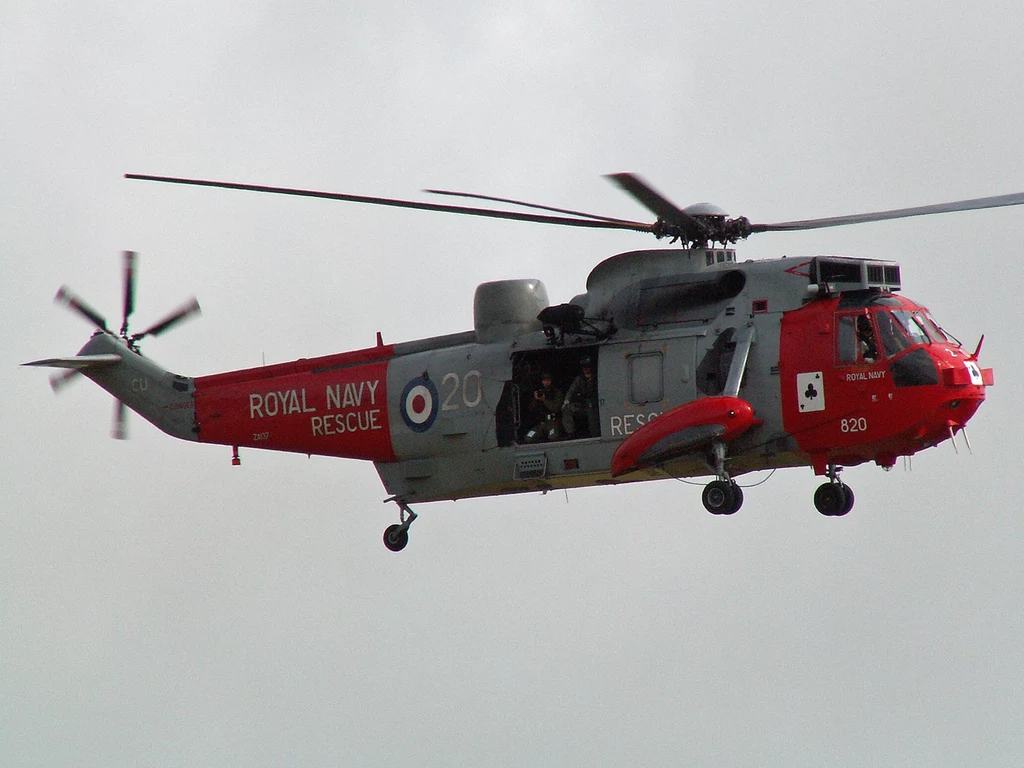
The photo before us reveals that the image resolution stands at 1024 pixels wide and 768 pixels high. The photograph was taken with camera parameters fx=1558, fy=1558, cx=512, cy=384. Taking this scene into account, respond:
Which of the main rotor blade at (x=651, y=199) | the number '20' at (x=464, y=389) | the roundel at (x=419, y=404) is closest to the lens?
the main rotor blade at (x=651, y=199)

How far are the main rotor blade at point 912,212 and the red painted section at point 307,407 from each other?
262 inches

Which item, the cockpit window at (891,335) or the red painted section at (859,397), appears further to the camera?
the cockpit window at (891,335)

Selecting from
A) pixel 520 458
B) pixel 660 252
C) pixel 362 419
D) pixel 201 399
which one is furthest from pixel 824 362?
pixel 201 399

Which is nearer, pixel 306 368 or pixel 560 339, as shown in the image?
pixel 560 339

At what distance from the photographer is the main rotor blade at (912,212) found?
20.4 metres

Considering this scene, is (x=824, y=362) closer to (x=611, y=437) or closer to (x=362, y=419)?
(x=611, y=437)

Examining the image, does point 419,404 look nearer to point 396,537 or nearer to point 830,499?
point 396,537

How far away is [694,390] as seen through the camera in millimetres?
20875

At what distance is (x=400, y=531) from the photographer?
24016mm

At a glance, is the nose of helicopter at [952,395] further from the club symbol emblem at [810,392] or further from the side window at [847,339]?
the club symbol emblem at [810,392]

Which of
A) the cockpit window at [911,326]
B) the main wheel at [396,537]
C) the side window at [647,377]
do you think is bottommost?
the main wheel at [396,537]

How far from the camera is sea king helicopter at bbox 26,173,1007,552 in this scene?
20.1 meters

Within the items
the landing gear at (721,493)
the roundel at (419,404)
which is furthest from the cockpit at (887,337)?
the roundel at (419,404)

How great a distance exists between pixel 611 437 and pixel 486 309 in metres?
2.93
